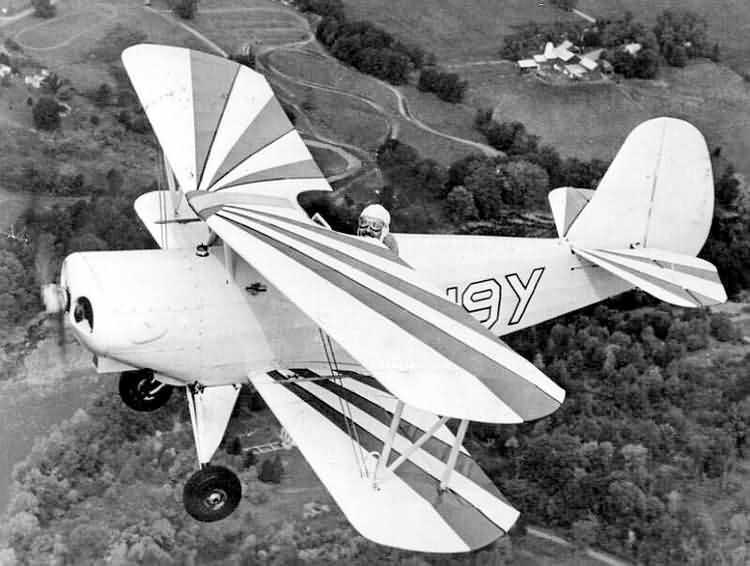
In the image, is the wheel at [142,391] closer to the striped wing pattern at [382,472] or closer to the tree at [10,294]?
the striped wing pattern at [382,472]

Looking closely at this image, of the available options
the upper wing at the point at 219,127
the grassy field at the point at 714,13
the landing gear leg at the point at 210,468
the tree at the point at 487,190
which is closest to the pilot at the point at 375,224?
the upper wing at the point at 219,127

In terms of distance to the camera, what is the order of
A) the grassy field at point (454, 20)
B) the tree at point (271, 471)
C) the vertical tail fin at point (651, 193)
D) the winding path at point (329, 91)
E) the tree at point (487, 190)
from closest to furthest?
the tree at point (271, 471) → the vertical tail fin at point (651, 193) → the tree at point (487, 190) → the winding path at point (329, 91) → the grassy field at point (454, 20)

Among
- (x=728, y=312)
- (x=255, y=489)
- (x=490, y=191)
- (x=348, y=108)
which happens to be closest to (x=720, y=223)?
(x=728, y=312)

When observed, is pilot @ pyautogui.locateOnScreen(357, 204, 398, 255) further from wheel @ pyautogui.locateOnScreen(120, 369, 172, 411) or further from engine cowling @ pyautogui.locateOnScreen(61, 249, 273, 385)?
wheel @ pyautogui.locateOnScreen(120, 369, 172, 411)

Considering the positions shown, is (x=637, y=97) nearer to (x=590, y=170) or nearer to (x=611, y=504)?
(x=590, y=170)

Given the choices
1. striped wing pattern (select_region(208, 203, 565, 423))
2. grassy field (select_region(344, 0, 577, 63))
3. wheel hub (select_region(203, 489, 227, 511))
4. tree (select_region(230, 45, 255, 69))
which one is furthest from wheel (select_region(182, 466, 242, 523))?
grassy field (select_region(344, 0, 577, 63))
